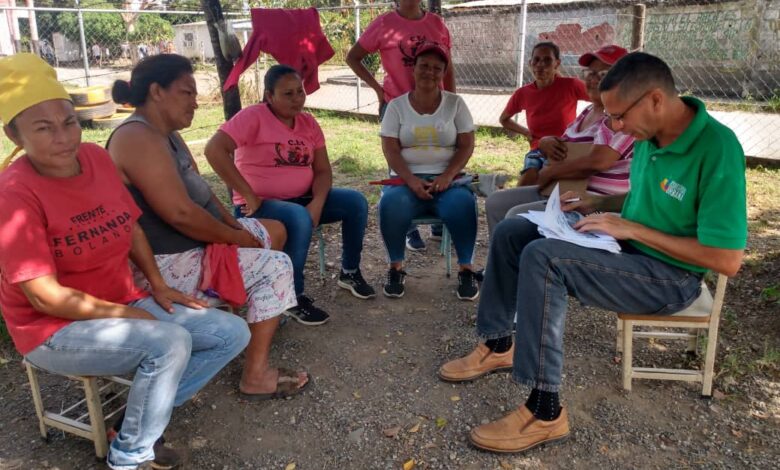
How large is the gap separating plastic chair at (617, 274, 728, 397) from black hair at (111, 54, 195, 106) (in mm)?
2237

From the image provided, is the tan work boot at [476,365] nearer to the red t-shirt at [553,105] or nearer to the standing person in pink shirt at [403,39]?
the standing person in pink shirt at [403,39]

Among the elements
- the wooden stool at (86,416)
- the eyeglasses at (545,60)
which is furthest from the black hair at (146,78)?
the eyeglasses at (545,60)

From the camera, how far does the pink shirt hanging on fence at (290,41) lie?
4246 millimetres

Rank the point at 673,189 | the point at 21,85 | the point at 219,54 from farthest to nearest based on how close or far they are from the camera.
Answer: the point at 219,54, the point at 673,189, the point at 21,85

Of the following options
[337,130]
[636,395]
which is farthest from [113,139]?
[337,130]

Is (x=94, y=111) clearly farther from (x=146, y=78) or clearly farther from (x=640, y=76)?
(x=640, y=76)

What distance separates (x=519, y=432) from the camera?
248 cm

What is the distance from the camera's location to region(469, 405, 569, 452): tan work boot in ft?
8.11

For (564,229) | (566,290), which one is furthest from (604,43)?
(566,290)

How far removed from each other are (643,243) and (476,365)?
1.01 meters

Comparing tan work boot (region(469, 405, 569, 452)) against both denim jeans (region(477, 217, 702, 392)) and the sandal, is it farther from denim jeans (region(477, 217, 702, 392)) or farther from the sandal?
the sandal

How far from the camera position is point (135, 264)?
258 cm

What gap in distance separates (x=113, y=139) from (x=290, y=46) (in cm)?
207

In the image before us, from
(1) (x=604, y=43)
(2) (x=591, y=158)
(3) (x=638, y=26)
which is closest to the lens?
(2) (x=591, y=158)
